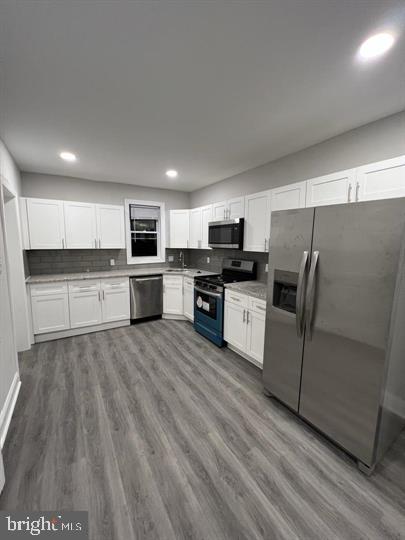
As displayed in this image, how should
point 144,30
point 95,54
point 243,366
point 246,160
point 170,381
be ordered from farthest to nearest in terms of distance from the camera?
point 246,160 → point 243,366 → point 170,381 → point 95,54 → point 144,30

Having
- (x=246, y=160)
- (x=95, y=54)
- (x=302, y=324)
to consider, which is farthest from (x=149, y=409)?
(x=246, y=160)

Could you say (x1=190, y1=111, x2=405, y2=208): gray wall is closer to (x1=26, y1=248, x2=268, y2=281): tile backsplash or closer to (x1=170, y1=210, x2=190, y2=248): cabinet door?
(x1=26, y1=248, x2=268, y2=281): tile backsplash

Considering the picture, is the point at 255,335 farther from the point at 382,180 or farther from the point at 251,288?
the point at 382,180

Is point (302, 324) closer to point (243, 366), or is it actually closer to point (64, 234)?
point (243, 366)

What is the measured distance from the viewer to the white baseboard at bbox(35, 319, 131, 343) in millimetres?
3525

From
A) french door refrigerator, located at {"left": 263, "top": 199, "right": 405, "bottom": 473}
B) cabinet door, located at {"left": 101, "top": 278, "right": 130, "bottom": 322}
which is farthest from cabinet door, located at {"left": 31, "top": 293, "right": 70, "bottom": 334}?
french door refrigerator, located at {"left": 263, "top": 199, "right": 405, "bottom": 473}

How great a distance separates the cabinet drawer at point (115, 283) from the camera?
12.9 feet

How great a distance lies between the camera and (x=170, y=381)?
8.36ft

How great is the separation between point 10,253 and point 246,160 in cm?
355

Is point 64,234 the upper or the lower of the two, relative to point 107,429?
upper

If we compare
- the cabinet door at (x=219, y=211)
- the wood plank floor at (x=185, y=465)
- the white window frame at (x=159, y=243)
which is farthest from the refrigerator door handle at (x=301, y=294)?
the white window frame at (x=159, y=243)

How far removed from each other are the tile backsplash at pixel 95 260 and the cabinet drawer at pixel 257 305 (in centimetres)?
79

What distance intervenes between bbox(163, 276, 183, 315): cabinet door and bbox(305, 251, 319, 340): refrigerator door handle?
2.85 m

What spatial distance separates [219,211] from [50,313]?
3.17 meters
